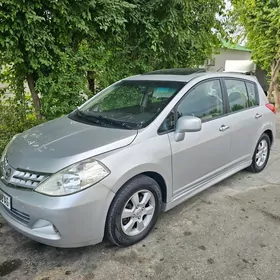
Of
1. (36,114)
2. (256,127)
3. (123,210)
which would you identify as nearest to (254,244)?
(123,210)

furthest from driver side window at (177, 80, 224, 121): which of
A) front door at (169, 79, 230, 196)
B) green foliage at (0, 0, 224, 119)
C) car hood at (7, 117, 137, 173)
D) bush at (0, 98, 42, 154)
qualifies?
bush at (0, 98, 42, 154)

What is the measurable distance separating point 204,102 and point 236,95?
0.74 meters

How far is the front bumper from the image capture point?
6.40 ft

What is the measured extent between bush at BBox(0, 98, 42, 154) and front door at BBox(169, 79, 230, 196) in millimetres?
2940

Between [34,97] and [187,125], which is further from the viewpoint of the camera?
[34,97]

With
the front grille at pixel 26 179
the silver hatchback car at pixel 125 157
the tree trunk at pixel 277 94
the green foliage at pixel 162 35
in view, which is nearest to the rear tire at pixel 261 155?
the silver hatchback car at pixel 125 157

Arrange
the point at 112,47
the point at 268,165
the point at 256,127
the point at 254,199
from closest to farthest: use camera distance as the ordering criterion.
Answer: the point at 254,199 < the point at 256,127 < the point at 268,165 < the point at 112,47

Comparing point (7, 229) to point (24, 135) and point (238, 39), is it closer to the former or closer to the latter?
point (24, 135)

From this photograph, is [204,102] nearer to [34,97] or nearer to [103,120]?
[103,120]

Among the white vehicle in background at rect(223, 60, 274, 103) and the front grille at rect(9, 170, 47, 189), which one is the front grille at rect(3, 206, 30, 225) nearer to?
the front grille at rect(9, 170, 47, 189)

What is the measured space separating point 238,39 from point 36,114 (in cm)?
879

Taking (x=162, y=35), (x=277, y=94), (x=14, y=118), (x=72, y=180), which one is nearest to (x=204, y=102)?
(x=72, y=180)

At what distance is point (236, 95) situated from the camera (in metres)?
3.50

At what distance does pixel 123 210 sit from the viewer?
2250 mm
